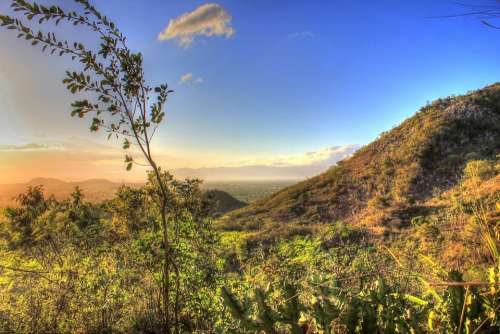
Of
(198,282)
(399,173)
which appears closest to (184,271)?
(198,282)

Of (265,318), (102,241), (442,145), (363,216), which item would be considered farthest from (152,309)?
(442,145)

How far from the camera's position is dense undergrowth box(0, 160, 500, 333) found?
181cm

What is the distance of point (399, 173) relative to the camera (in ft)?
74.6

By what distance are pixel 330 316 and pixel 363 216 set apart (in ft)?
56.2

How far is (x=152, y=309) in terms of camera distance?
409 centimetres

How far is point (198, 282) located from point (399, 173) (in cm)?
2211

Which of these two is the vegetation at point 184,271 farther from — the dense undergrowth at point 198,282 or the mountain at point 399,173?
the mountain at point 399,173

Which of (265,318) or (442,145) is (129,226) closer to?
(265,318)

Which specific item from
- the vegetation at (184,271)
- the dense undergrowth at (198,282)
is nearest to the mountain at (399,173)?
the vegetation at (184,271)

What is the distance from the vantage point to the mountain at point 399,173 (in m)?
18.8

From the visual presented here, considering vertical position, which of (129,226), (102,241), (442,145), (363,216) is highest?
(442,145)

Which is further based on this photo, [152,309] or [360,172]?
[360,172]

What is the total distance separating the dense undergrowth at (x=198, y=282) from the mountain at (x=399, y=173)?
11.1 meters

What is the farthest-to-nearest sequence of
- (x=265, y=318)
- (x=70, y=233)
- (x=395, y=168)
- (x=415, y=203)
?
1. (x=395, y=168)
2. (x=415, y=203)
3. (x=70, y=233)
4. (x=265, y=318)
